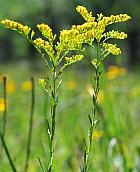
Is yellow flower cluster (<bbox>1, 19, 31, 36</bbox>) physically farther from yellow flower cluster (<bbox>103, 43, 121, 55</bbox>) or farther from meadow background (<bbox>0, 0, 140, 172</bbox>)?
meadow background (<bbox>0, 0, 140, 172</bbox>)

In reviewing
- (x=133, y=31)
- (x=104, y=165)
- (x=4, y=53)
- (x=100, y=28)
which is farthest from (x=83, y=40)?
(x=4, y=53)

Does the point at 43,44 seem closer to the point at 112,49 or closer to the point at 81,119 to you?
the point at 112,49

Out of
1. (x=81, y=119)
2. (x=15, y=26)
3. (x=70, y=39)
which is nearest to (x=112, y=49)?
(x=70, y=39)

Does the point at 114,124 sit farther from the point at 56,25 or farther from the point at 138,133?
the point at 56,25

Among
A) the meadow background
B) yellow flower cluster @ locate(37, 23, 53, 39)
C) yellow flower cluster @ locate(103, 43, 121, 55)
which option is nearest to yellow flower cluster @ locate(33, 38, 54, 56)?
yellow flower cluster @ locate(37, 23, 53, 39)

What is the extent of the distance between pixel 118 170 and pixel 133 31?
15727mm

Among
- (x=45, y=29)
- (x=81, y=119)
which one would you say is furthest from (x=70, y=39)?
(x=81, y=119)

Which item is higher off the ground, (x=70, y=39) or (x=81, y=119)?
(x=70, y=39)

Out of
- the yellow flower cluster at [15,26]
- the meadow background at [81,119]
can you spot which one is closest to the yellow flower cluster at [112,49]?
the yellow flower cluster at [15,26]

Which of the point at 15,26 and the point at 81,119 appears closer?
the point at 15,26

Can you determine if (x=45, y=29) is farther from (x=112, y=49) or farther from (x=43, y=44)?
(x=112, y=49)

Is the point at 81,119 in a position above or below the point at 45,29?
below

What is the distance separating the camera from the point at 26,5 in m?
16.1

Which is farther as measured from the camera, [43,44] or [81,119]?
[81,119]
